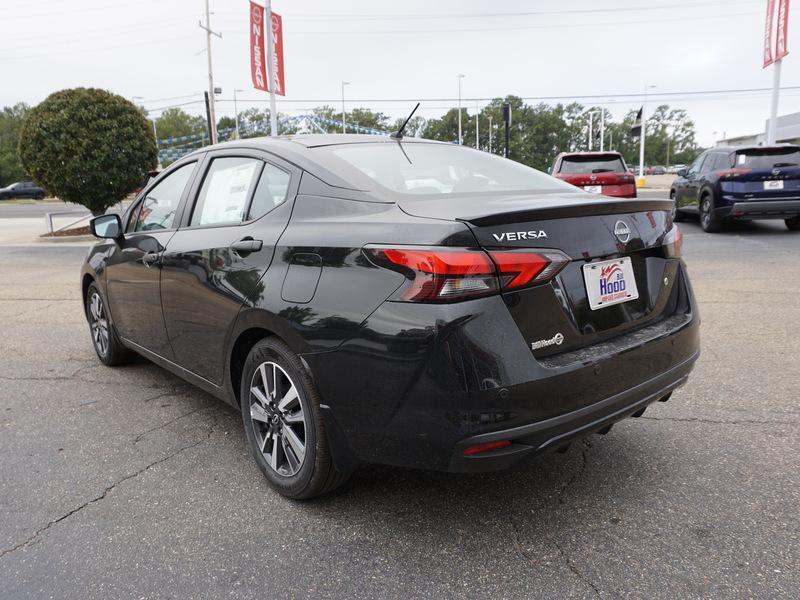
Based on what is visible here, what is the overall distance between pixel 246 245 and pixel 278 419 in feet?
2.62

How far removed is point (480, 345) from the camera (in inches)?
78.9

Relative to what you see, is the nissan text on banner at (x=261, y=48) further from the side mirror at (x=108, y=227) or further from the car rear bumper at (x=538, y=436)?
the car rear bumper at (x=538, y=436)

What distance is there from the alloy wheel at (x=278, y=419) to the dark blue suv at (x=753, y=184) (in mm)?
11264

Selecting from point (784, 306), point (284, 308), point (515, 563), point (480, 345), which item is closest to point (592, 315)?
point (480, 345)

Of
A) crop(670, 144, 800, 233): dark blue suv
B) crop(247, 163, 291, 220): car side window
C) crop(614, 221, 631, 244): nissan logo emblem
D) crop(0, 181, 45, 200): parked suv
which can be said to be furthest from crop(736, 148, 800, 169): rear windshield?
crop(0, 181, 45, 200): parked suv

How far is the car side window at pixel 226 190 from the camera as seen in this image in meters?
3.02

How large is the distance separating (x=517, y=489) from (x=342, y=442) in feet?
2.97

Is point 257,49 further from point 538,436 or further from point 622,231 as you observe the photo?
point 538,436

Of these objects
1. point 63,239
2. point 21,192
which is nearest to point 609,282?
point 63,239

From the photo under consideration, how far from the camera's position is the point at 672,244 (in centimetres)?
275

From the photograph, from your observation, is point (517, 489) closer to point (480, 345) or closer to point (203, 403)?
point (480, 345)

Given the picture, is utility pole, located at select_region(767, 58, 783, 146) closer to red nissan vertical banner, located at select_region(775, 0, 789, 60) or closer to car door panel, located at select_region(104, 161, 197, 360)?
red nissan vertical banner, located at select_region(775, 0, 789, 60)

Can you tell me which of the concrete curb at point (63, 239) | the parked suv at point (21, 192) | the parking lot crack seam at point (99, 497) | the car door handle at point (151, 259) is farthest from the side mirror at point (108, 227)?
the parked suv at point (21, 192)

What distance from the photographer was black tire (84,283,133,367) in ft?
14.7
